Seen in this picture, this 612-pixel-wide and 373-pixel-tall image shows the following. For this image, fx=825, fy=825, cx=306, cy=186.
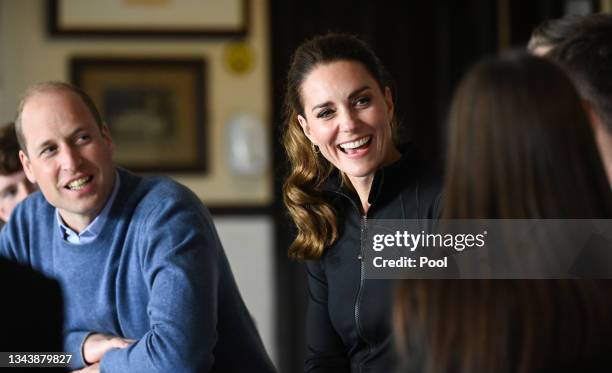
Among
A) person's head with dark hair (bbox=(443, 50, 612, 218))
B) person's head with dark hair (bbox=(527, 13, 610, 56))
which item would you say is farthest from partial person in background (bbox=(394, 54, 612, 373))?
person's head with dark hair (bbox=(527, 13, 610, 56))

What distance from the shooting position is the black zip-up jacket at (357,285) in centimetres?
162

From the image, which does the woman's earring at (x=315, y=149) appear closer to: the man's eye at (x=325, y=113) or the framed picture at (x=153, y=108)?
the man's eye at (x=325, y=113)

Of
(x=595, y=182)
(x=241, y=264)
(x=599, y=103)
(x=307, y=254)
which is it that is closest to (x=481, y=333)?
(x=595, y=182)

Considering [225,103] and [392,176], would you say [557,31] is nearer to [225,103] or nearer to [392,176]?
[392,176]

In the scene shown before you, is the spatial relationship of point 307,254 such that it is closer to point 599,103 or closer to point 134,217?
point 134,217

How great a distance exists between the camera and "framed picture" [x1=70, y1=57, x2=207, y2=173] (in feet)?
13.1

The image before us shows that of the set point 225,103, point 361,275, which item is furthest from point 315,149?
point 225,103

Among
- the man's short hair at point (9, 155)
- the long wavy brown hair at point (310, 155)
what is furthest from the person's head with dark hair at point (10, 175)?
the long wavy brown hair at point (310, 155)

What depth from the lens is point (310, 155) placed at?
175cm

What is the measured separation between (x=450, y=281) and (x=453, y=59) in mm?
3319

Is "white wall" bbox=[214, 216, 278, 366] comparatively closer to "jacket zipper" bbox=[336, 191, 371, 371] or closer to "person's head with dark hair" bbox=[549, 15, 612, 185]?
"jacket zipper" bbox=[336, 191, 371, 371]

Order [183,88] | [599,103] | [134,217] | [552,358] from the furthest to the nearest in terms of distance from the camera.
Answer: [183,88] < [134,217] < [599,103] < [552,358]

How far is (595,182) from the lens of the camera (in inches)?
39.4

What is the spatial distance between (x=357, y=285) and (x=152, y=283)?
406mm
